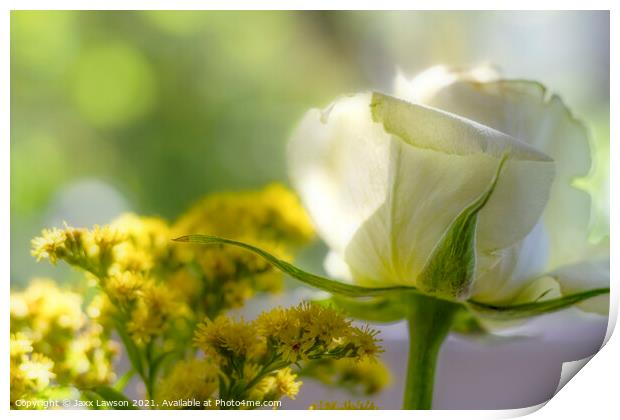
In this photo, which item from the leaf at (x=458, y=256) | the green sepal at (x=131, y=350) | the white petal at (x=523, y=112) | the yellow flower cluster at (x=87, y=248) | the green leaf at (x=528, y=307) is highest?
the white petal at (x=523, y=112)

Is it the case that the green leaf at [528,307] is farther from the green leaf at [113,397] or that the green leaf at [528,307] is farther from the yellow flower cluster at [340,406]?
the green leaf at [113,397]

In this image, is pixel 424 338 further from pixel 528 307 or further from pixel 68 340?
pixel 68 340

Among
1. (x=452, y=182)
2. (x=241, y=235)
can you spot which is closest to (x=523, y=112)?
(x=452, y=182)

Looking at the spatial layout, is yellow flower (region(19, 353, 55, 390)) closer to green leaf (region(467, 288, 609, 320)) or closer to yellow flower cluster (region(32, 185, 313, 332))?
yellow flower cluster (region(32, 185, 313, 332))

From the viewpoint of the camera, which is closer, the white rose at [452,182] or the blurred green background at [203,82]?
the white rose at [452,182]

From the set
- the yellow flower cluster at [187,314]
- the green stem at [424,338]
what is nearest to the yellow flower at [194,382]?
the yellow flower cluster at [187,314]

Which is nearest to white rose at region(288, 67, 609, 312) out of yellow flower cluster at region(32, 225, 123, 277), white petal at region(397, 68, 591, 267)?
white petal at region(397, 68, 591, 267)

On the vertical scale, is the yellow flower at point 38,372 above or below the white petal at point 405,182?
below
